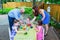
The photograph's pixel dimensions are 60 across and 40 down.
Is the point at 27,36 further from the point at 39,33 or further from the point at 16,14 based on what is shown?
the point at 16,14

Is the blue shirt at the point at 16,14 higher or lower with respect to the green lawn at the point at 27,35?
higher

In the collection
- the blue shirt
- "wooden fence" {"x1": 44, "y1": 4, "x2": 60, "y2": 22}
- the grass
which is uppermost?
the blue shirt

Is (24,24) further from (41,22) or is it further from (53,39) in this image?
(53,39)

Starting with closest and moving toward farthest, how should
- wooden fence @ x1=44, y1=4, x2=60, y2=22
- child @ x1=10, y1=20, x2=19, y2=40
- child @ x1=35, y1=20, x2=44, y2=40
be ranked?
child @ x1=10, y1=20, x2=19, y2=40 → child @ x1=35, y1=20, x2=44, y2=40 → wooden fence @ x1=44, y1=4, x2=60, y2=22

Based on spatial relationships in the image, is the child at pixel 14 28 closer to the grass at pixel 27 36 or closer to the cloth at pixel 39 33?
the grass at pixel 27 36

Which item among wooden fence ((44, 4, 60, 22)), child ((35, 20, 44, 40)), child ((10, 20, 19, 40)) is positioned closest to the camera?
child ((10, 20, 19, 40))

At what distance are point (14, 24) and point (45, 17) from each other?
139 centimetres

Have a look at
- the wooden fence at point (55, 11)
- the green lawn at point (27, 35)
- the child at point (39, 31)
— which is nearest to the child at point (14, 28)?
the green lawn at point (27, 35)

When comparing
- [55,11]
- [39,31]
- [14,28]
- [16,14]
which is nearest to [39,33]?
[39,31]

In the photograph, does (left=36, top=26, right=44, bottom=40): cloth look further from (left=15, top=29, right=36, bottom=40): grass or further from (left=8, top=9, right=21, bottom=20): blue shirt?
(left=8, top=9, right=21, bottom=20): blue shirt

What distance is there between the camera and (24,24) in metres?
8.52

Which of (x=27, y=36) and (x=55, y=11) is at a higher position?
(x=27, y=36)

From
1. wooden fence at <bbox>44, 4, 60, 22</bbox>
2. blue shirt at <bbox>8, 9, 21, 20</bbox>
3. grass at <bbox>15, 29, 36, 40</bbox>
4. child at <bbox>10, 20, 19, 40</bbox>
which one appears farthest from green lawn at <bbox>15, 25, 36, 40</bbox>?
wooden fence at <bbox>44, 4, 60, 22</bbox>

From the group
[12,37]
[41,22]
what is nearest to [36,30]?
[41,22]
